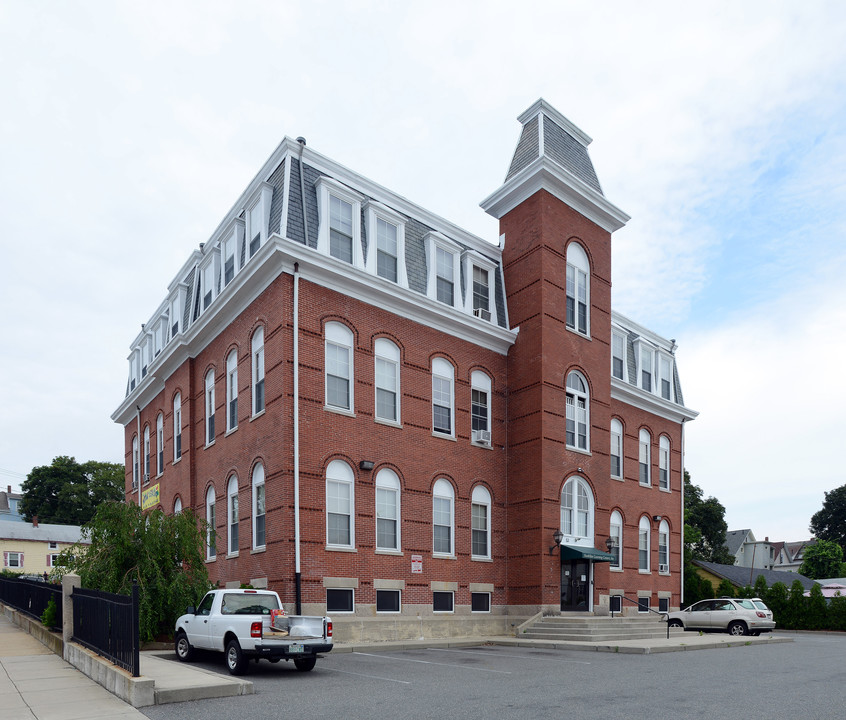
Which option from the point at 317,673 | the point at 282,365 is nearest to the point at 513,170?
the point at 282,365

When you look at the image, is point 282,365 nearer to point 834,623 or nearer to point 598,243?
point 598,243

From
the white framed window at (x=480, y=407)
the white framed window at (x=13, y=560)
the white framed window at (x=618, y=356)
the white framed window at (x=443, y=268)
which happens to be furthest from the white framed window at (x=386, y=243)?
the white framed window at (x=13, y=560)

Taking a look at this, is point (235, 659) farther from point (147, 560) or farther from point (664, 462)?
point (664, 462)

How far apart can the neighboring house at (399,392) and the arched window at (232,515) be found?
→ 0.26ft

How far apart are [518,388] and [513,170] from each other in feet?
25.3

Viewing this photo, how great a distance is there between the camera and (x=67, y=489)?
248 feet

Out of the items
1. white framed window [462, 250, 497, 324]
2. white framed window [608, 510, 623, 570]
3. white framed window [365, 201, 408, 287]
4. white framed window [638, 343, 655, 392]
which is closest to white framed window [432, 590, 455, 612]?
white framed window [462, 250, 497, 324]

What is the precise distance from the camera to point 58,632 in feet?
54.4

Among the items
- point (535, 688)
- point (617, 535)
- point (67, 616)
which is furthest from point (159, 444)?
point (535, 688)

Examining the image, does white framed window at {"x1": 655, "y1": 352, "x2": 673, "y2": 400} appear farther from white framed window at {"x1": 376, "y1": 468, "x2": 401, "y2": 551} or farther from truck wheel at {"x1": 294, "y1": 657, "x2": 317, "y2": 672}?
truck wheel at {"x1": 294, "y1": 657, "x2": 317, "y2": 672}

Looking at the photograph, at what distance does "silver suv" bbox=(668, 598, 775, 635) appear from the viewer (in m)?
27.5

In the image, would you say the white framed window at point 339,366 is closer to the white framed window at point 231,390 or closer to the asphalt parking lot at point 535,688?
the white framed window at point 231,390

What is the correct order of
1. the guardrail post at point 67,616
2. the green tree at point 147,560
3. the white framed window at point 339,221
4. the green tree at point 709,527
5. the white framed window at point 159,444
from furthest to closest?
the green tree at point 709,527 → the white framed window at point 159,444 → the white framed window at point 339,221 → the green tree at point 147,560 → the guardrail post at point 67,616

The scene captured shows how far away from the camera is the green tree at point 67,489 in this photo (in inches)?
2982
